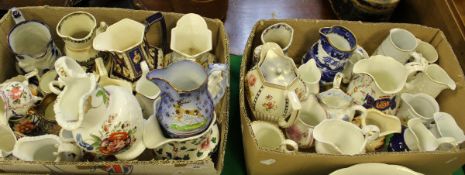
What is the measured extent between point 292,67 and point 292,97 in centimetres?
8

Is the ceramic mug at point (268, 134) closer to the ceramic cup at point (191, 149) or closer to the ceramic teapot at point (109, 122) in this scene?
the ceramic cup at point (191, 149)

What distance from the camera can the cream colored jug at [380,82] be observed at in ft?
2.67

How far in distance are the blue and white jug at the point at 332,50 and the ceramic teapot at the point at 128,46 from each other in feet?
1.13

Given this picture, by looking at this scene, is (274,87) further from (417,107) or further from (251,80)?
(417,107)

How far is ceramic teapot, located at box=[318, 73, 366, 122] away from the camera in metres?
0.80

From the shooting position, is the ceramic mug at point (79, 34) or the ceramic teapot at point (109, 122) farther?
the ceramic mug at point (79, 34)

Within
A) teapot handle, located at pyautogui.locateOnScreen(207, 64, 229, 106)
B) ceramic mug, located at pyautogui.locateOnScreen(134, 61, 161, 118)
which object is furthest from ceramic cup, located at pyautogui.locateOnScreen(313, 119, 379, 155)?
ceramic mug, located at pyautogui.locateOnScreen(134, 61, 161, 118)

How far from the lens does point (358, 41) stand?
3.18 ft

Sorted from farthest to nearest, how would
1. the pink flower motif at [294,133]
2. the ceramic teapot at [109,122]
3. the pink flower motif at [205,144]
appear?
the pink flower motif at [294,133], the pink flower motif at [205,144], the ceramic teapot at [109,122]

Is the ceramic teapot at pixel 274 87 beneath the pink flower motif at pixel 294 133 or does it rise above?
above

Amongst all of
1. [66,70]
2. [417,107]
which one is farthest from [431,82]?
[66,70]

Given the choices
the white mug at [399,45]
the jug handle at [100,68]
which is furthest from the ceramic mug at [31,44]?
the white mug at [399,45]

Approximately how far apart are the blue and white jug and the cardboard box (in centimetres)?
21

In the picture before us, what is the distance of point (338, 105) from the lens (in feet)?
2.67
